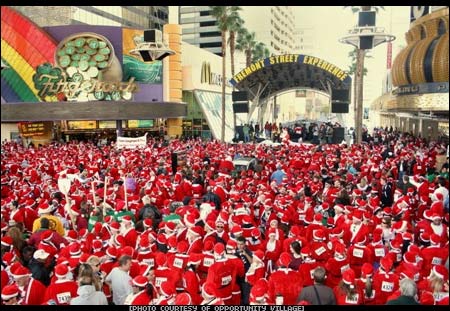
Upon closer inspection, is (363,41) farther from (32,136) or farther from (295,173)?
(32,136)

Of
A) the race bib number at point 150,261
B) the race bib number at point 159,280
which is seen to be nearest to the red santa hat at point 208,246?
the race bib number at point 150,261

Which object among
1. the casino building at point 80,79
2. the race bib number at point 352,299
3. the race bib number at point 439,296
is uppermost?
the casino building at point 80,79

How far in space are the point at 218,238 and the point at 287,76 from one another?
37155mm

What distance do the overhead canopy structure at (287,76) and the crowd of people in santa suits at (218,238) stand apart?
68.3 feet

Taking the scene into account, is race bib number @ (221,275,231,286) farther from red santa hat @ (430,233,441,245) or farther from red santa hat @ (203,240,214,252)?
red santa hat @ (430,233,441,245)

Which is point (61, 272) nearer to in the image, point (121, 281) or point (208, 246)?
point (121, 281)

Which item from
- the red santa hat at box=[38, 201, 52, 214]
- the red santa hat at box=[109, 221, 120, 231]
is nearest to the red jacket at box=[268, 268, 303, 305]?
the red santa hat at box=[109, 221, 120, 231]

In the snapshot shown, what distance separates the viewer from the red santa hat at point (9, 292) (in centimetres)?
570

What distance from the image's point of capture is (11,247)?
780 centimetres

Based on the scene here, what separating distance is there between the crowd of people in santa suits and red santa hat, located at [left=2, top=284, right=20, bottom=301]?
0.02 meters

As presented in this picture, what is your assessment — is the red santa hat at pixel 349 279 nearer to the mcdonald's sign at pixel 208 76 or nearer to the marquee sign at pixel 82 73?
the marquee sign at pixel 82 73

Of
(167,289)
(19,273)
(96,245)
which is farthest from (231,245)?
(19,273)

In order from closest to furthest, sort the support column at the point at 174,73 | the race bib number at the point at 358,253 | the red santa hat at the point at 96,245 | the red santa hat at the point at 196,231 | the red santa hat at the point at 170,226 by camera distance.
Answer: the race bib number at the point at 358,253 < the red santa hat at the point at 96,245 < the red santa hat at the point at 196,231 < the red santa hat at the point at 170,226 < the support column at the point at 174,73

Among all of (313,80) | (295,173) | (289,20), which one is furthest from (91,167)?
(289,20)
